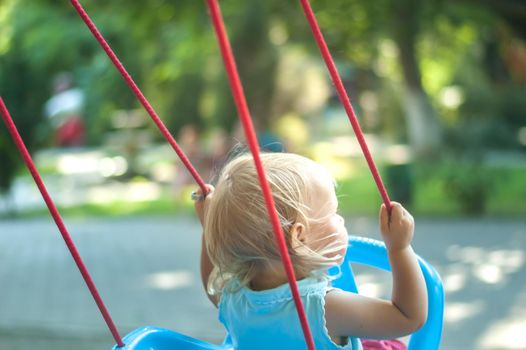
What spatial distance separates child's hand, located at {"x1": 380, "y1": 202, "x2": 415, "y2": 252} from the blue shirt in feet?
0.61

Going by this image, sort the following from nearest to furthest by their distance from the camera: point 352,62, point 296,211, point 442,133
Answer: point 296,211 → point 442,133 → point 352,62

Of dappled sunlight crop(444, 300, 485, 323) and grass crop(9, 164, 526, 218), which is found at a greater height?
grass crop(9, 164, 526, 218)

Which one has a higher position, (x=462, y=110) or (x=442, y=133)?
(x=462, y=110)

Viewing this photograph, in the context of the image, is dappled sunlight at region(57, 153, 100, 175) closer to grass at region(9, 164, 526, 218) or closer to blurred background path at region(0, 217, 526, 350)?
grass at region(9, 164, 526, 218)

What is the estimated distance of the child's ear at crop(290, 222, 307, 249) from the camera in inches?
61.6

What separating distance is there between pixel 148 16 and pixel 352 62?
32.4 ft

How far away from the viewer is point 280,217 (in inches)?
61.9

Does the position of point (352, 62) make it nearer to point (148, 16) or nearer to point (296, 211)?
point (148, 16)

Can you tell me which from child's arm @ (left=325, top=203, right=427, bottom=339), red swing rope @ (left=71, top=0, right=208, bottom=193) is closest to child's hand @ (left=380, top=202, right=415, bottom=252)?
child's arm @ (left=325, top=203, right=427, bottom=339)

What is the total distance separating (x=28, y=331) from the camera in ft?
17.5

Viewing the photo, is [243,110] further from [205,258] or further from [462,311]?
[462,311]

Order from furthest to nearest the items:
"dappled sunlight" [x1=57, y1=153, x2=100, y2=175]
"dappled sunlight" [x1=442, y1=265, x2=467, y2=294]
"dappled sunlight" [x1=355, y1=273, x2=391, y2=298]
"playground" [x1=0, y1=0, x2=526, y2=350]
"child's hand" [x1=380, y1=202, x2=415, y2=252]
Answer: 1. "dappled sunlight" [x1=57, y1=153, x2=100, y2=175]
2. "dappled sunlight" [x1=442, y1=265, x2=467, y2=294]
3. "dappled sunlight" [x1=355, y1=273, x2=391, y2=298]
4. "playground" [x1=0, y1=0, x2=526, y2=350]
5. "child's hand" [x1=380, y1=202, x2=415, y2=252]

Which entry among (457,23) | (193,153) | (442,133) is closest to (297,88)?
(442,133)

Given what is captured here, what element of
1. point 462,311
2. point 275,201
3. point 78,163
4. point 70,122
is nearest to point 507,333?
point 462,311
